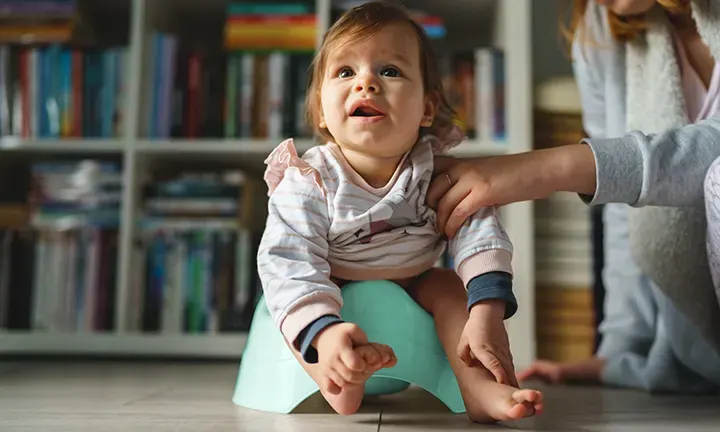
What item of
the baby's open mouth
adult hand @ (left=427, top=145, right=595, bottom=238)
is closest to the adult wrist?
adult hand @ (left=427, top=145, right=595, bottom=238)

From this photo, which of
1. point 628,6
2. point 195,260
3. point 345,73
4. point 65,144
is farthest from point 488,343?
point 65,144

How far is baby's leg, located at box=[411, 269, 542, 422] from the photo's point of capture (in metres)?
0.62

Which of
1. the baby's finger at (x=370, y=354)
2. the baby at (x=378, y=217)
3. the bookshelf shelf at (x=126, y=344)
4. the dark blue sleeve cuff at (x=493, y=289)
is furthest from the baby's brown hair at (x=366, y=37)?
the bookshelf shelf at (x=126, y=344)

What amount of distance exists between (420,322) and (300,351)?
16 centimetres

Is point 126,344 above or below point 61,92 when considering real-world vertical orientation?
below

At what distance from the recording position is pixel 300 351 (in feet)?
2.16

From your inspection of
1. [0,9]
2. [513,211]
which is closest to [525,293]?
[513,211]

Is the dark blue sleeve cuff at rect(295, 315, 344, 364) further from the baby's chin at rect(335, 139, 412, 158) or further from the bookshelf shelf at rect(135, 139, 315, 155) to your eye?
the bookshelf shelf at rect(135, 139, 315, 155)

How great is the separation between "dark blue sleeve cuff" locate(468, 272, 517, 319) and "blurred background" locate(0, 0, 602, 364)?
2.54ft

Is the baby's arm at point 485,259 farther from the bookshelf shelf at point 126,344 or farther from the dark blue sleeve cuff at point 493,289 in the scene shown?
the bookshelf shelf at point 126,344

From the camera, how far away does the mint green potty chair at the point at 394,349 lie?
73cm

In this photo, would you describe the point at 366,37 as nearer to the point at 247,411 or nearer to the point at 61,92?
the point at 247,411

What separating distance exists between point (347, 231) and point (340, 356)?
0.18 meters

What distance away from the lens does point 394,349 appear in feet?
2.40
